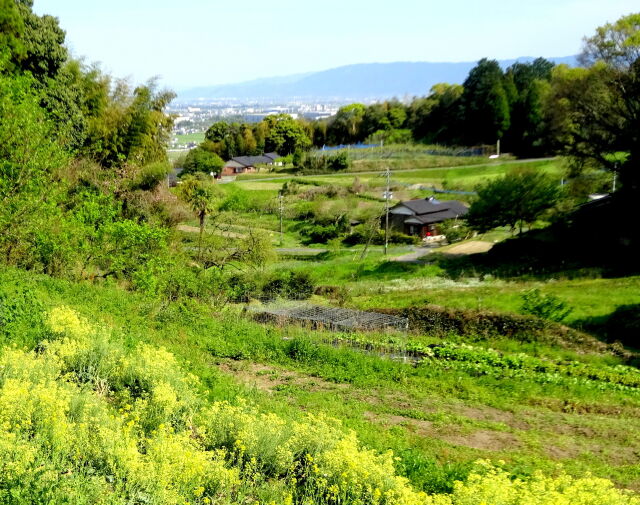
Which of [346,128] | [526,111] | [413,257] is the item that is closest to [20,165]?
[413,257]

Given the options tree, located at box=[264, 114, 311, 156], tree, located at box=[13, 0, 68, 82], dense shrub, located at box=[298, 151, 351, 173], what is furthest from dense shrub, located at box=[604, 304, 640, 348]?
tree, located at box=[264, 114, 311, 156]

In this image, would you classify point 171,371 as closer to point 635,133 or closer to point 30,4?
point 30,4

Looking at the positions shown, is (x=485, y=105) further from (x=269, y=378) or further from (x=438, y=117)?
(x=269, y=378)

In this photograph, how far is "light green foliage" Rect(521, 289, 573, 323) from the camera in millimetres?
21234

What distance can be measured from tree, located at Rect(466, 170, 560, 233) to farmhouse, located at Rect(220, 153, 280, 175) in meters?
53.5

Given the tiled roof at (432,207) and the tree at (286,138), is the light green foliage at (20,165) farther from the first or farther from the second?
the tree at (286,138)

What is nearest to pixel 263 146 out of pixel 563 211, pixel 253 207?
pixel 253 207

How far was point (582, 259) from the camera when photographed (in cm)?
3027

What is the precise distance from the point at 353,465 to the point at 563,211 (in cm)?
3380

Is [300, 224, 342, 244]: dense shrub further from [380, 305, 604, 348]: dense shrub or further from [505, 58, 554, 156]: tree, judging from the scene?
[380, 305, 604, 348]: dense shrub

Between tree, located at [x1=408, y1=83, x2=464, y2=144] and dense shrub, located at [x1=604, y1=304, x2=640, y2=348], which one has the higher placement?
tree, located at [x1=408, y1=83, x2=464, y2=144]

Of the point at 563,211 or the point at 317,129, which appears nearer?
the point at 563,211

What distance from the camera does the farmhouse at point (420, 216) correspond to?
170 feet

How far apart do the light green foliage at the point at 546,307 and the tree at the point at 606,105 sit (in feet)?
40.8
